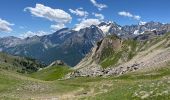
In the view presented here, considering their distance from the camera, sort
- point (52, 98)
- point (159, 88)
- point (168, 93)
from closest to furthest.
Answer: point (168, 93) → point (159, 88) → point (52, 98)

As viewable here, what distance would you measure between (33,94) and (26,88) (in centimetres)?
485

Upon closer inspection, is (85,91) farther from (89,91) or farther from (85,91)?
(89,91)

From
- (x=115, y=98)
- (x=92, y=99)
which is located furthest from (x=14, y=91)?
(x=115, y=98)

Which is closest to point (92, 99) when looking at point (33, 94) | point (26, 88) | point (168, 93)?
point (168, 93)

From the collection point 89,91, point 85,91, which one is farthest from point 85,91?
point 89,91

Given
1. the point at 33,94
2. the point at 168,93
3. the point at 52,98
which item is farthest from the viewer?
the point at 33,94

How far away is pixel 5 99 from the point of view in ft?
171

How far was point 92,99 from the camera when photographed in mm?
46281

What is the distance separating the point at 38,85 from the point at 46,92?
5991 mm

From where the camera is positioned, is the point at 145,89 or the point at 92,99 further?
the point at 92,99

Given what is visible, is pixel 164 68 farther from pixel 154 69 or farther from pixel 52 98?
pixel 52 98

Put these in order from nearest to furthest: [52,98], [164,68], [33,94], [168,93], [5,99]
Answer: [168,93]
[5,99]
[52,98]
[33,94]
[164,68]

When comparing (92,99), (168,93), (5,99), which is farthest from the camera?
(5,99)

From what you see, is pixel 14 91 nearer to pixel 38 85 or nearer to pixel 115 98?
pixel 38 85
